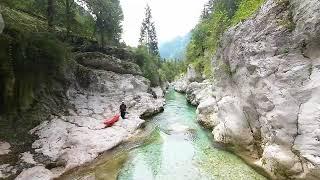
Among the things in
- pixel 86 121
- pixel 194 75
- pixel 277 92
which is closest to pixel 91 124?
pixel 86 121

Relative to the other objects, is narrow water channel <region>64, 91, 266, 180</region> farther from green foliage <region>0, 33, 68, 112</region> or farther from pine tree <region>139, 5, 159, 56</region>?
pine tree <region>139, 5, 159, 56</region>

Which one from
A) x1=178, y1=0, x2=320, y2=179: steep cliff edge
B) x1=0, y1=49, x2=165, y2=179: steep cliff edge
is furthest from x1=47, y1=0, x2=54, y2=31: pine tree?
x1=178, y1=0, x2=320, y2=179: steep cliff edge

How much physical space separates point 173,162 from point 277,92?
26.7 feet

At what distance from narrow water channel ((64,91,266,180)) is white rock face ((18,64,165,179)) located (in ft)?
5.56

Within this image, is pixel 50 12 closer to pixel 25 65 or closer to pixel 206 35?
pixel 25 65

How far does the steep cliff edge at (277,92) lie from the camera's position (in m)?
16.4

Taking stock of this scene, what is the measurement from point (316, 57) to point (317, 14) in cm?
226

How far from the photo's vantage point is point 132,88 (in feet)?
144

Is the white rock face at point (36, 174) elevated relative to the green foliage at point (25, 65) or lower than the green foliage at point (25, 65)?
lower

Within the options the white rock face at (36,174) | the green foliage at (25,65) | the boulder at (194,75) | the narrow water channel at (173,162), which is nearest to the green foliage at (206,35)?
the boulder at (194,75)

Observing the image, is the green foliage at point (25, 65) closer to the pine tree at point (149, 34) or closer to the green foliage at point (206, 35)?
the green foliage at point (206, 35)

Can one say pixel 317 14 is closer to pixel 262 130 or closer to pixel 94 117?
pixel 262 130

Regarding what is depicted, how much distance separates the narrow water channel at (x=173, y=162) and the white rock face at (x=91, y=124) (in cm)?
169

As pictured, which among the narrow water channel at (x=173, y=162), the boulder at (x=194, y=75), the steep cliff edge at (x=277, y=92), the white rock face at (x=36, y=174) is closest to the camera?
the steep cliff edge at (x=277, y=92)
